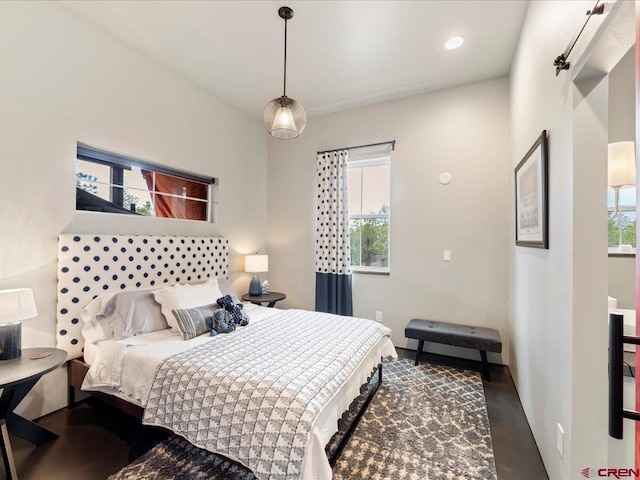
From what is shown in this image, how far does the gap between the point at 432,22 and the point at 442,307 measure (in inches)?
111

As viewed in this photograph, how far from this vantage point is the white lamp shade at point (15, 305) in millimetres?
1651

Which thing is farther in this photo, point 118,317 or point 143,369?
point 118,317

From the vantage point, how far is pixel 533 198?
1.99m

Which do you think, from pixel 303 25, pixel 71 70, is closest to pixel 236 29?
pixel 303 25

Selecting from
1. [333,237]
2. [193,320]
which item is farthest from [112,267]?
[333,237]

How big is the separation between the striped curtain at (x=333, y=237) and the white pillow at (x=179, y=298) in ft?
5.08

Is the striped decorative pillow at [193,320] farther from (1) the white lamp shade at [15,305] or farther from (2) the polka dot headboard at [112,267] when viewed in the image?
(1) the white lamp shade at [15,305]

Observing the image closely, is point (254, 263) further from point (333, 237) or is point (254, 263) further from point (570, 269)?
point (570, 269)

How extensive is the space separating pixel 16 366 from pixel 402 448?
2404 mm

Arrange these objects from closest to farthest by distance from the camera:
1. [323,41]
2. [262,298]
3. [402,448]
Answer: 1. [402,448]
2. [323,41]
3. [262,298]

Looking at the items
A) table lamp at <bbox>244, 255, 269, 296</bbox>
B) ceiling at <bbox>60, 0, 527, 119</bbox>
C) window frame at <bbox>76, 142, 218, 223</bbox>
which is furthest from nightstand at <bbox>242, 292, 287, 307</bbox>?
ceiling at <bbox>60, 0, 527, 119</bbox>

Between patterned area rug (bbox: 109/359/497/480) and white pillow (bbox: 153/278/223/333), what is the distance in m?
0.90

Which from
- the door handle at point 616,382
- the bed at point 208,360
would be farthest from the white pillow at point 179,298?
the door handle at point 616,382

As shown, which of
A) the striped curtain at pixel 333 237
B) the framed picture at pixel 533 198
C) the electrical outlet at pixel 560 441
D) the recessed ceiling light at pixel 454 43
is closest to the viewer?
the electrical outlet at pixel 560 441
